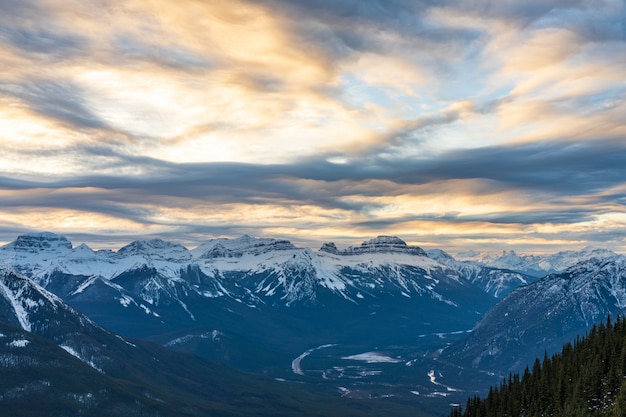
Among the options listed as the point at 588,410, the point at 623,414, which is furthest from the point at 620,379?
the point at 623,414

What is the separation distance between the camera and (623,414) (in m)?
159

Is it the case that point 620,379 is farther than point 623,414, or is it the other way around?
point 620,379

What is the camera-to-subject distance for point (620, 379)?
199 meters

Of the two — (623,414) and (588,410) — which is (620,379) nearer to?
(588,410)

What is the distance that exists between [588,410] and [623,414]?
32.0 m

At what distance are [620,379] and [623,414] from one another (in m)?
43.9

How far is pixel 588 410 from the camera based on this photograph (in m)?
190

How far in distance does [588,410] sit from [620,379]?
1752 cm

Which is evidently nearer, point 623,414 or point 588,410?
point 623,414
